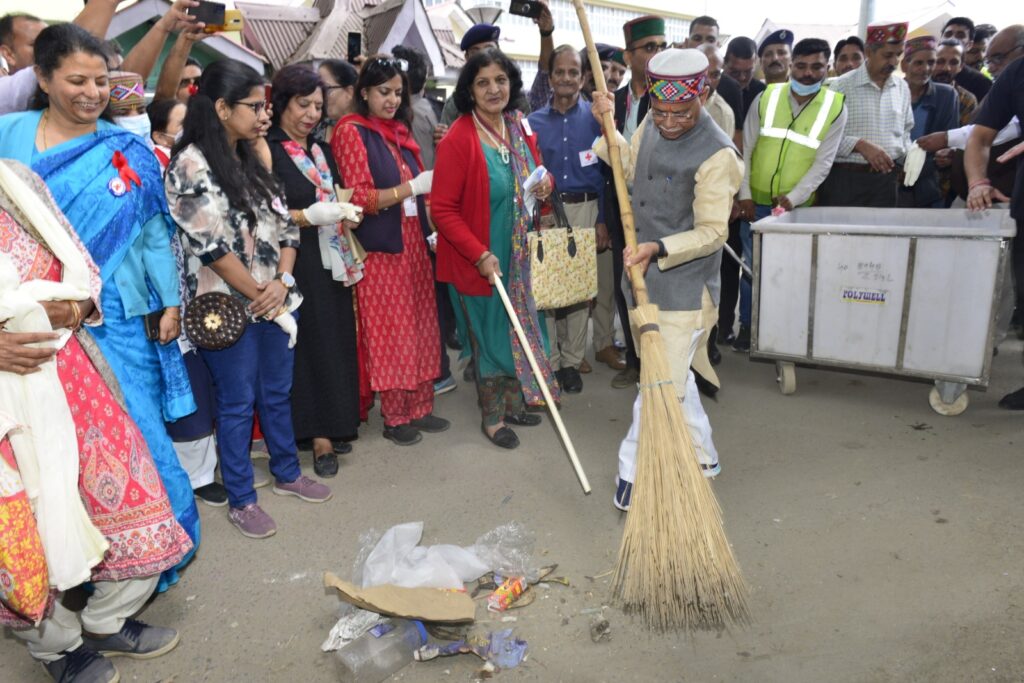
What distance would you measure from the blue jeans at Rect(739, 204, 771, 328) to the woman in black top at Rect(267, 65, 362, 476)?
2.52 m

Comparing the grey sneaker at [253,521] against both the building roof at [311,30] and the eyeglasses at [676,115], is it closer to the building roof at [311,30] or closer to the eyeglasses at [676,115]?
the eyeglasses at [676,115]

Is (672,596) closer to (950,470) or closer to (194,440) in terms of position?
(950,470)

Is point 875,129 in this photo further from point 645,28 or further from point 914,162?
point 645,28

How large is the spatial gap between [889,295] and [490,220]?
83.4 inches

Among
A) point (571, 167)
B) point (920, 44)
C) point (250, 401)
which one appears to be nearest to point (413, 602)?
point (250, 401)

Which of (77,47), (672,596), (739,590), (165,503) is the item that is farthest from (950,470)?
(77,47)

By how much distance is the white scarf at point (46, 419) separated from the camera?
6.12 ft

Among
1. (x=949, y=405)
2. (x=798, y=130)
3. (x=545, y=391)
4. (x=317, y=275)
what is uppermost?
(x=798, y=130)

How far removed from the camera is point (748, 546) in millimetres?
2807

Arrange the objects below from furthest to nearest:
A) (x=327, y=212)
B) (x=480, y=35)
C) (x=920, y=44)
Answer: (x=920, y=44) → (x=480, y=35) → (x=327, y=212)

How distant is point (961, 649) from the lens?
2.21m

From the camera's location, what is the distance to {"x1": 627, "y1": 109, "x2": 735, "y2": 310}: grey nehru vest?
2.85m

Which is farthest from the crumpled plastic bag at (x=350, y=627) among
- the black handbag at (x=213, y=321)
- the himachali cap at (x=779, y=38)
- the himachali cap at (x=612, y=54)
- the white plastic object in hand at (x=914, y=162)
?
the himachali cap at (x=779, y=38)

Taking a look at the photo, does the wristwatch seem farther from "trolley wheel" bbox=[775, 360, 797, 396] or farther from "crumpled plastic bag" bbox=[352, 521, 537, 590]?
"trolley wheel" bbox=[775, 360, 797, 396]
